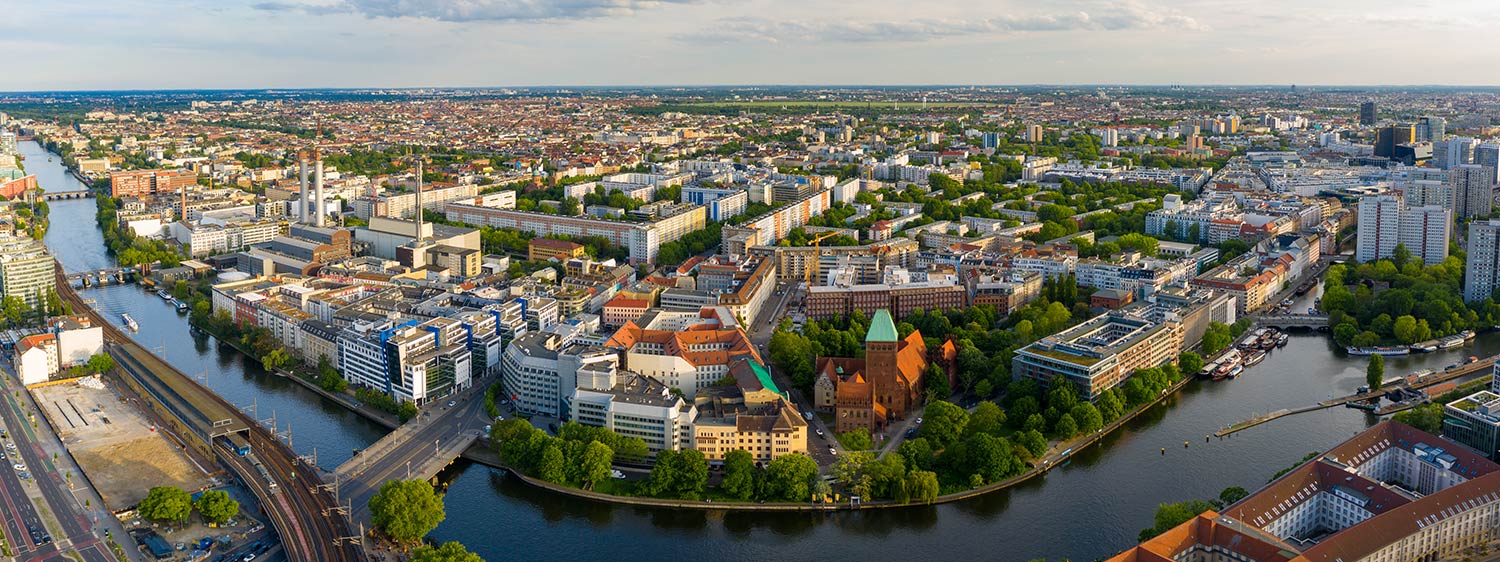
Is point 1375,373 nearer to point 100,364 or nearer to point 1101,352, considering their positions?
point 1101,352

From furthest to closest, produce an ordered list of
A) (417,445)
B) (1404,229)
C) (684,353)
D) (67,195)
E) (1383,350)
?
(67,195), (1404,229), (1383,350), (684,353), (417,445)

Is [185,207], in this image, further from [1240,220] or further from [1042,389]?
[1240,220]

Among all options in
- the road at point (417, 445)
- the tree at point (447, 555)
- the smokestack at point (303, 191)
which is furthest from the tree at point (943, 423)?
the smokestack at point (303, 191)

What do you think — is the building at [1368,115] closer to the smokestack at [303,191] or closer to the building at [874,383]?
the smokestack at [303,191]

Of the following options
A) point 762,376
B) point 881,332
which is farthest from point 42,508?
point 881,332

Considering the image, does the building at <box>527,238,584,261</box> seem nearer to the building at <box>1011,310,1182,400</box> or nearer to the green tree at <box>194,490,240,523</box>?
the building at <box>1011,310,1182,400</box>
